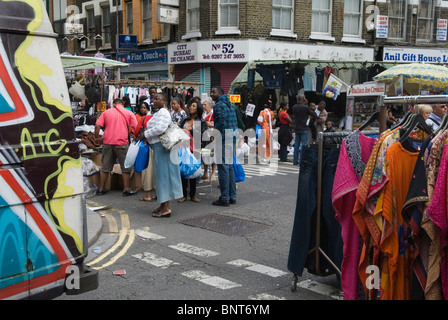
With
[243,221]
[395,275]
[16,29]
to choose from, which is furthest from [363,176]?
[243,221]

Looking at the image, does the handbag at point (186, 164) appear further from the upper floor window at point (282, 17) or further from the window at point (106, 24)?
the window at point (106, 24)

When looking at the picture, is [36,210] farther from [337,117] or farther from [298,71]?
[337,117]

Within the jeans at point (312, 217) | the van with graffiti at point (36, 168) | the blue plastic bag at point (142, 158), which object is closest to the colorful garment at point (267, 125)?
the blue plastic bag at point (142, 158)

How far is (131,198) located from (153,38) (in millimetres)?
15030

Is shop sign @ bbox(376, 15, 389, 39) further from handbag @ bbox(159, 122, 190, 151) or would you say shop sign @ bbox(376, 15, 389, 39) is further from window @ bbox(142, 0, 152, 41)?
handbag @ bbox(159, 122, 190, 151)


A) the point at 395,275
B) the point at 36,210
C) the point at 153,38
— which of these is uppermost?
the point at 153,38

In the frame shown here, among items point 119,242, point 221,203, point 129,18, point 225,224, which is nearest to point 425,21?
point 129,18

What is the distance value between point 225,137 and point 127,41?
16.1 meters

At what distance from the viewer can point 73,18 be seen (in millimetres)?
27531

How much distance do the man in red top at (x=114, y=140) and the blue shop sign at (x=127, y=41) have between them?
14.0 metres

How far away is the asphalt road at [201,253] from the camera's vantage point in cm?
484

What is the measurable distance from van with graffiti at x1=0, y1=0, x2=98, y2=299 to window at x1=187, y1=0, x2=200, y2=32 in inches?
710

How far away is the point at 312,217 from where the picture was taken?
4.74 m

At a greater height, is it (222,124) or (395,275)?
(222,124)
